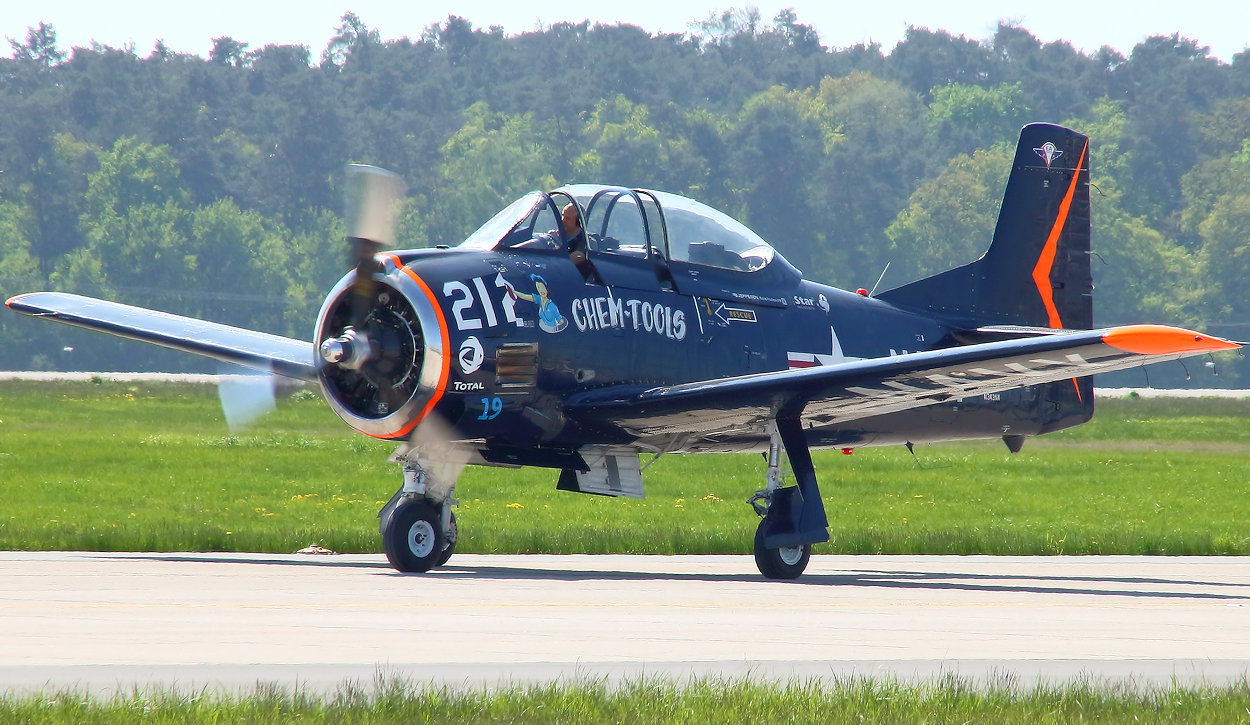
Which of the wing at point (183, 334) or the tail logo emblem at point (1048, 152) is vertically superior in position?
the tail logo emblem at point (1048, 152)

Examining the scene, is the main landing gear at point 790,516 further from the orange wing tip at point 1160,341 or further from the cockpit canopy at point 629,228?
the orange wing tip at point 1160,341

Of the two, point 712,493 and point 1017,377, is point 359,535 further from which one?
point 712,493

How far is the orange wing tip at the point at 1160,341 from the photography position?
12.0m

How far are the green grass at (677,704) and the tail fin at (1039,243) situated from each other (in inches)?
487

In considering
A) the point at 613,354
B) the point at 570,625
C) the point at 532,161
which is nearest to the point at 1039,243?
the point at 613,354

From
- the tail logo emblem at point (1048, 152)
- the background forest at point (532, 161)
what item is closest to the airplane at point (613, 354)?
the tail logo emblem at point (1048, 152)

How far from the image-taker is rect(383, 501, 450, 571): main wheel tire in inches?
597

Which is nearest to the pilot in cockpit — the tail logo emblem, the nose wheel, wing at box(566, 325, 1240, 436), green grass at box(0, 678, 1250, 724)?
wing at box(566, 325, 1240, 436)

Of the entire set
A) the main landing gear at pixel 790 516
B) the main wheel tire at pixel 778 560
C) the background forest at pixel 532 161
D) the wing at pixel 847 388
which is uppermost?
the background forest at pixel 532 161

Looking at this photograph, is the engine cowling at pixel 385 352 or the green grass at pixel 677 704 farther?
the engine cowling at pixel 385 352

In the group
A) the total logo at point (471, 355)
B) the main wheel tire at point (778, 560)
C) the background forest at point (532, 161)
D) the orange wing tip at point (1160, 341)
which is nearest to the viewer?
the orange wing tip at point (1160, 341)

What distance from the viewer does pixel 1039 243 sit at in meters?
20.3

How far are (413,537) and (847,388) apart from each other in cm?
441

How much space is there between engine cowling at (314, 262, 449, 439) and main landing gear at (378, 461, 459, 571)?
3.55 feet
